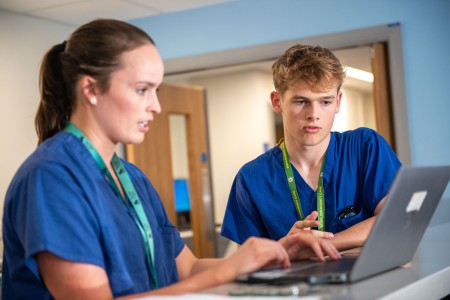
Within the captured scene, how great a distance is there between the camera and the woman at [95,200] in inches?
48.6

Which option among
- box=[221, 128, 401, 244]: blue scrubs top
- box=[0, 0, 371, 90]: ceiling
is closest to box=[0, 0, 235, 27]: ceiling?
box=[0, 0, 371, 90]: ceiling

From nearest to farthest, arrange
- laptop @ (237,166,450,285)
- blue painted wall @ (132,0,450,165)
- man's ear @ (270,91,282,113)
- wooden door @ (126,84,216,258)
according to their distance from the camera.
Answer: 1. laptop @ (237,166,450,285)
2. man's ear @ (270,91,282,113)
3. blue painted wall @ (132,0,450,165)
4. wooden door @ (126,84,216,258)

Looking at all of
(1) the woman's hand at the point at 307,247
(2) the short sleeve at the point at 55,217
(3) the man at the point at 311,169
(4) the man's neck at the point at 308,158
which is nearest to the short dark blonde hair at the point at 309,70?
(3) the man at the point at 311,169

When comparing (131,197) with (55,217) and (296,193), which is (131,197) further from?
(296,193)

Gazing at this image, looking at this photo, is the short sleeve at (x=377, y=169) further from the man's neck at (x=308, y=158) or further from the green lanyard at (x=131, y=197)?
the green lanyard at (x=131, y=197)

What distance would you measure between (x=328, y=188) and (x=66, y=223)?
96 centimetres

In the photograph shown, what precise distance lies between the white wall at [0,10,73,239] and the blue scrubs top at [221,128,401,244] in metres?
2.47

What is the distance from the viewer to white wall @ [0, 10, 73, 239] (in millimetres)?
4164

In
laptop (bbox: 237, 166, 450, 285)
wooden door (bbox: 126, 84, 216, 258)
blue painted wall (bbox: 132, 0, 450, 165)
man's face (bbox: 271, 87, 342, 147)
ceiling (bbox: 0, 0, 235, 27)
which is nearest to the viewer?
laptop (bbox: 237, 166, 450, 285)

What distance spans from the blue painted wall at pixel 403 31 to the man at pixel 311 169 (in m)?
1.94

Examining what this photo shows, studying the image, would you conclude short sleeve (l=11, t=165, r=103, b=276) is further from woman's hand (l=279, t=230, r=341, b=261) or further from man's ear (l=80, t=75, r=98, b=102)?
woman's hand (l=279, t=230, r=341, b=261)

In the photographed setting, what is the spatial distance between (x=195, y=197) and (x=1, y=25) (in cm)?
237

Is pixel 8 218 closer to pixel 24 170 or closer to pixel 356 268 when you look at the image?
pixel 24 170

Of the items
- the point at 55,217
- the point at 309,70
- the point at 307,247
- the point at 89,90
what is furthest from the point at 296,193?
the point at 55,217
